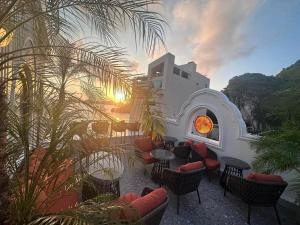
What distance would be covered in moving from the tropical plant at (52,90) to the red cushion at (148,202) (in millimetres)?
707

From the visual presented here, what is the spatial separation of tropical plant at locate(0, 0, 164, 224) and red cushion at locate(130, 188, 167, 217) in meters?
0.71

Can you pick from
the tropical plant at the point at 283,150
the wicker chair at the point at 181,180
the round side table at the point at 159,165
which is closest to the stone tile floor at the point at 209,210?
the round side table at the point at 159,165

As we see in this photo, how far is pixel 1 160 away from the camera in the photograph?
2.06m

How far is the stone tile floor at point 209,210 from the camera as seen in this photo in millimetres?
4281

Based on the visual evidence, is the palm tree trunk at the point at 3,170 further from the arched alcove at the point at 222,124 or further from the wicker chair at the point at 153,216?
the arched alcove at the point at 222,124

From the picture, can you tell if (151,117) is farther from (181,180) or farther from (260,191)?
(260,191)

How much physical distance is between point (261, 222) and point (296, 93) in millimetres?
3180

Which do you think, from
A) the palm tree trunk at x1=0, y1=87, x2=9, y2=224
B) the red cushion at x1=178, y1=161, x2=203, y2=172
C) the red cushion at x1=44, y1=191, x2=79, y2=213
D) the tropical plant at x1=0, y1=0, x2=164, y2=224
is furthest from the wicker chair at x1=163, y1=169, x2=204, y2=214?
the palm tree trunk at x1=0, y1=87, x2=9, y2=224

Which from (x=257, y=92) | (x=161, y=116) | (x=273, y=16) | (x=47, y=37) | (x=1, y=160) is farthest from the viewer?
(x=257, y=92)

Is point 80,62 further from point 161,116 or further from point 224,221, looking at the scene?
point 224,221

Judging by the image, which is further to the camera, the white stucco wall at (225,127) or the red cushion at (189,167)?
the white stucco wall at (225,127)

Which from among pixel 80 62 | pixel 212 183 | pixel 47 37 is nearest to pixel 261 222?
pixel 212 183

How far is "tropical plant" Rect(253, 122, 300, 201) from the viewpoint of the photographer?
145 inches

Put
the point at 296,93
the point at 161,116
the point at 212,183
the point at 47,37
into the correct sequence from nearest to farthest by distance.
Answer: the point at 161,116
the point at 47,37
the point at 296,93
the point at 212,183
